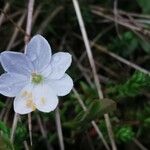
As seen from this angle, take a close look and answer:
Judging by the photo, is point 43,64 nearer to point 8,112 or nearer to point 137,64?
point 8,112

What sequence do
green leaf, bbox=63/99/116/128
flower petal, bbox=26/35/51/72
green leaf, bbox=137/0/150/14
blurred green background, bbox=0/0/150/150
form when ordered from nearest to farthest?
flower petal, bbox=26/35/51/72, green leaf, bbox=63/99/116/128, blurred green background, bbox=0/0/150/150, green leaf, bbox=137/0/150/14

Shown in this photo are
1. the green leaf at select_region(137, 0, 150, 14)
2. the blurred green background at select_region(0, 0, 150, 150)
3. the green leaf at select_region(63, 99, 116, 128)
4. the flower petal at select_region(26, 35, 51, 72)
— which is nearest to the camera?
the flower petal at select_region(26, 35, 51, 72)

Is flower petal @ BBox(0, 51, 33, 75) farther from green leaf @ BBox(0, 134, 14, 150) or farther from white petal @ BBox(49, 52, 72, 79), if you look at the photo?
green leaf @ BBox(0, 134, 14, 150)

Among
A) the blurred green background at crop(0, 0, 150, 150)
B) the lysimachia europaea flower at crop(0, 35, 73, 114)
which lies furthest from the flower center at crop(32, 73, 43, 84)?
the blurred green background at crop(0, 0, 150, 150)

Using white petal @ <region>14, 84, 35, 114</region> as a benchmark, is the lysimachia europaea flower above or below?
above

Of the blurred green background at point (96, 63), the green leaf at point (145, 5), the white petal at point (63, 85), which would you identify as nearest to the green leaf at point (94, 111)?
the blurred green background at point (96, 63)

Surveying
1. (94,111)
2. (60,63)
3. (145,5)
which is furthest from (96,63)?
(60,63)

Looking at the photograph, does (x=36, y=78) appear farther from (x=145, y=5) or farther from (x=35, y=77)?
(x=145, y=5)

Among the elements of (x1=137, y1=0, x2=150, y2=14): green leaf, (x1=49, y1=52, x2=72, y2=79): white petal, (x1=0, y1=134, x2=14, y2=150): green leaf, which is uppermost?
(x1=137, y1=0, x2=150, y2=14): green leaf
